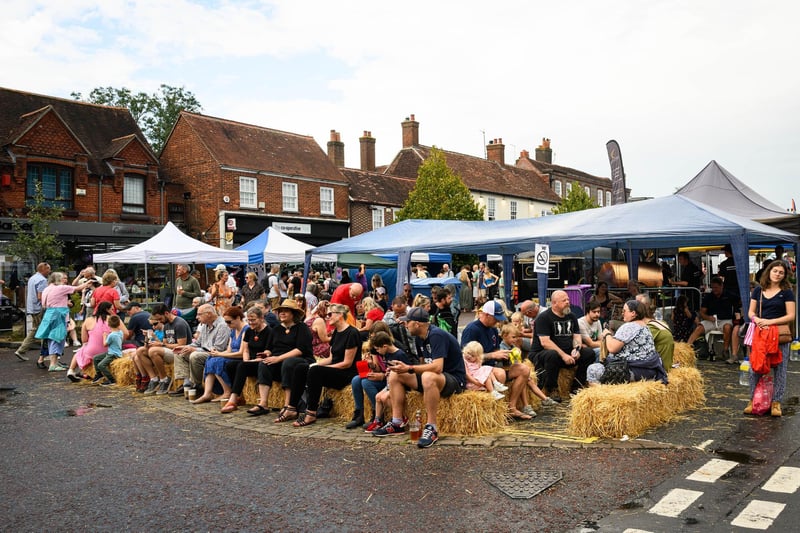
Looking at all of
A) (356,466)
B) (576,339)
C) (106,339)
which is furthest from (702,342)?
(106,339)

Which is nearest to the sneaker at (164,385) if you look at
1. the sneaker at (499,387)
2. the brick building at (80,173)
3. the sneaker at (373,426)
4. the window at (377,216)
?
the sneaker at (373,426)

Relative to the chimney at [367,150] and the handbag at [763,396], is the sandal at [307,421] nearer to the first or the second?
the handbag at [763,396]

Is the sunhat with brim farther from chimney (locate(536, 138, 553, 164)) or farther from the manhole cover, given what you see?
chimney (locate(536, 138, 553, 164))

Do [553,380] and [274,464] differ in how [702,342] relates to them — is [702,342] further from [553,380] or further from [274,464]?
[274,464]

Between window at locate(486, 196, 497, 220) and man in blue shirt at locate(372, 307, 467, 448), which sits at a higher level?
window at locate(486, 196, 497, 220)

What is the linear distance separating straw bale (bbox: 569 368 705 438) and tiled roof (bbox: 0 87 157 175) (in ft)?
86.7

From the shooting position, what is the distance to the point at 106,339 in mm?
11422

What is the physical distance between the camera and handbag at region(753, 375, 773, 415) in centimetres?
780

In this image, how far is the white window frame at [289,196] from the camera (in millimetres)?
34875

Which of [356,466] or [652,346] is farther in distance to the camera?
[652,346]

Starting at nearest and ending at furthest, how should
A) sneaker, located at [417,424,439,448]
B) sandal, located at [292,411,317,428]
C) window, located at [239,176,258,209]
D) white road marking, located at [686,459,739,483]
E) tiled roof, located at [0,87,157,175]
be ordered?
1. white road marking, located at [686,459,739,483]
2. sneaker, located at [417,424,439,448]
3. sandal, located at [292,411,317,428]
4. tiled roof, located at [0,87,157,175]
5. window, located at [239,176,258,209]

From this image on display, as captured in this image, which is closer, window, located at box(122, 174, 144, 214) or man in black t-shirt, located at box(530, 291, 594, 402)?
man in black t-shirt, located at box(530, 291, 594, 402)

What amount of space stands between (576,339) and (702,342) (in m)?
5.57

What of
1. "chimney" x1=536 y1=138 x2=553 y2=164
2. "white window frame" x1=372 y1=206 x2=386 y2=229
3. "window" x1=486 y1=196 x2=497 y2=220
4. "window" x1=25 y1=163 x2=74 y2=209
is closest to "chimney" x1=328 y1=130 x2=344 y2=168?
"white window frame" x1=372 y1=206 x2=386 y2=229
